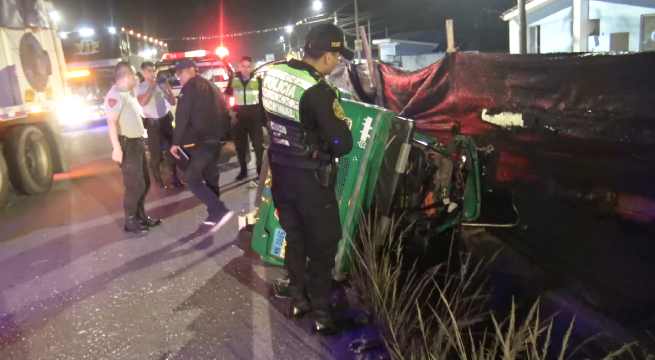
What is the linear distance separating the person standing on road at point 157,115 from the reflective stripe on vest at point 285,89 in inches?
180

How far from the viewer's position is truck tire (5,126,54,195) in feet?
23.5

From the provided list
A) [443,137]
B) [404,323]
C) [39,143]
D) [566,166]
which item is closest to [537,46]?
[443,137]

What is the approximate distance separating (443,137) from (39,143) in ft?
18.8

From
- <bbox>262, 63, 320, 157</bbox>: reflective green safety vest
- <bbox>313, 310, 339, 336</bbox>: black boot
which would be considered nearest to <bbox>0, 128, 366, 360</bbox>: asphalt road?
<bbox>313, 310, 339, 336</bbox>: black boot

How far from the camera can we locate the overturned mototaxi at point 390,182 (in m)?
3.66

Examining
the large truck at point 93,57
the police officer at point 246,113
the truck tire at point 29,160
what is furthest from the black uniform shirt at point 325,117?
the large truck at point 93,57

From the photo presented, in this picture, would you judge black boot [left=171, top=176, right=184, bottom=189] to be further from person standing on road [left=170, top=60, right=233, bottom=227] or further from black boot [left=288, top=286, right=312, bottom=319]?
black boot [left=288, top=286, right=312, bottom=319]

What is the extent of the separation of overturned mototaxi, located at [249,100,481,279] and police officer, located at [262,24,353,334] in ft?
1.52

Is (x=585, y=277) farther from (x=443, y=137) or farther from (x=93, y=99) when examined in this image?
(x=93, y=99)

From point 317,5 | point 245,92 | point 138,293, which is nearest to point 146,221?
point 138,293

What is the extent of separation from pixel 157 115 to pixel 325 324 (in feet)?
17.4

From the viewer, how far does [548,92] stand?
564cm

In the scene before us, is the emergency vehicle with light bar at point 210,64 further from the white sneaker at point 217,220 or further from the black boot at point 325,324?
the black boot at point 325,324

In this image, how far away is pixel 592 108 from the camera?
5.13m
